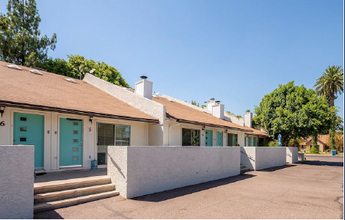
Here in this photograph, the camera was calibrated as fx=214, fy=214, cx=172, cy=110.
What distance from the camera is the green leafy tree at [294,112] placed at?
64.2 ft

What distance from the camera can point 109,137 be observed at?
10695 millimetres

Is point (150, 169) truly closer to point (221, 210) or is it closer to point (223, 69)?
point (221, 210)

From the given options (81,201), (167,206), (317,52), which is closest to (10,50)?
(81,201)

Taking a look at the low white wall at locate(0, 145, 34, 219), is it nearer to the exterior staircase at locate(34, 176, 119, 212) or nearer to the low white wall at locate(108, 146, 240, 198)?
the exterior staircase at locate(34, 176, 119, 212)

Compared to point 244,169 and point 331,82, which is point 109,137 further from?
point 331,82

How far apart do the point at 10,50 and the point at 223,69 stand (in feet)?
78.8

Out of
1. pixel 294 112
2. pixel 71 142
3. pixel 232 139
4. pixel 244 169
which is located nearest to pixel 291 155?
pixel 294 112

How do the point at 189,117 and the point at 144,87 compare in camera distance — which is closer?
the point at 144,87

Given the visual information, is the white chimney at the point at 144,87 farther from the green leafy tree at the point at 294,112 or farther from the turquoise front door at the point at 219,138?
the green leafy tree at the point at 294,112

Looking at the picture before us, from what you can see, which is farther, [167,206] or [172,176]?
[172,176]

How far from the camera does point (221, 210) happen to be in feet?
19.6

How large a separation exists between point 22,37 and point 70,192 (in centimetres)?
2670

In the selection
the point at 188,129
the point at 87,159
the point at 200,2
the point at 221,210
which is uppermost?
the point at 200,2

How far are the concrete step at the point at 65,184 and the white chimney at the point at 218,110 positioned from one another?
50.1 ft
